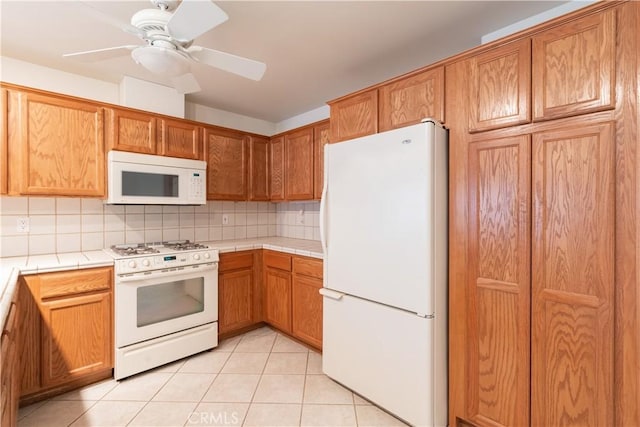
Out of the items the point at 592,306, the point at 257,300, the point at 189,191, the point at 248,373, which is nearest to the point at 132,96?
the point at 189,191

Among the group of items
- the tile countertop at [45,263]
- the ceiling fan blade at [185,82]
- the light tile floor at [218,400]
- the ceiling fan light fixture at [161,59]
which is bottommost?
the light tile floor at [218,400]

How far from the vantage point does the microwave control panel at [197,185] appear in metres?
2.70

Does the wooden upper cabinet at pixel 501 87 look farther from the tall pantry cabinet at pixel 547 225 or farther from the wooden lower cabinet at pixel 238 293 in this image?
the wooden lower cabinet at pixel 238 293

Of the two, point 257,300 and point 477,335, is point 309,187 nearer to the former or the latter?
point 257,300

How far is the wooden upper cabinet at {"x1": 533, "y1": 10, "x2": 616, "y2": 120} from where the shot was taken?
1202 millimetres

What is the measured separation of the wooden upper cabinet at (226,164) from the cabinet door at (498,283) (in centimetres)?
230

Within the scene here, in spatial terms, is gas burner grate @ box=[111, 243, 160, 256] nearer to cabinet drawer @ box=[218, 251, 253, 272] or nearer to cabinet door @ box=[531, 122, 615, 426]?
cabinet drawer @ box=[218, 251, 253, 272]

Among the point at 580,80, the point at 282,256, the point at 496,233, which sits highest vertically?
the point at 580,80

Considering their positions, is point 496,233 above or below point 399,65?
below

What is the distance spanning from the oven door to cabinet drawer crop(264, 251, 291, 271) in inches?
21.4

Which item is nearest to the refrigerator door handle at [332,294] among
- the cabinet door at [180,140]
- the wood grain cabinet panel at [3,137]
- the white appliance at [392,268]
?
the white appliance at [392,268]

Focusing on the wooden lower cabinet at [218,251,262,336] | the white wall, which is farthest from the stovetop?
the white wall

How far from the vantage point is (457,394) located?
5.38ft

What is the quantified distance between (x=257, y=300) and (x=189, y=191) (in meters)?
1.26
